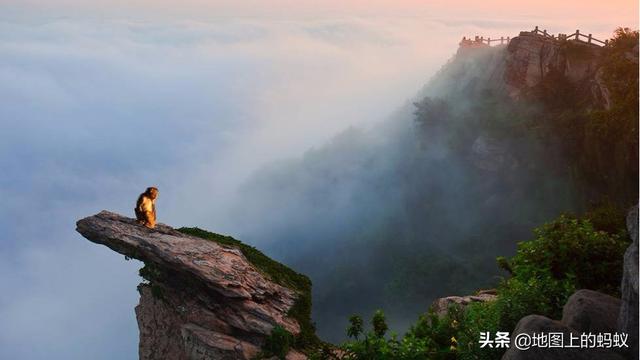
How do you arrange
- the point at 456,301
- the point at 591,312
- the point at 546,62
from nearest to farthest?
the point at 591,312 → the point at 456,301 → the point at 546,62

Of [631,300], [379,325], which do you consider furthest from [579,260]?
[379,325]

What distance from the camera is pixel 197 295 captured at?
21516 mm

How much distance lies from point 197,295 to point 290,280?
4.06 metres

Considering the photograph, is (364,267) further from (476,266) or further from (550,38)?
(550,38)

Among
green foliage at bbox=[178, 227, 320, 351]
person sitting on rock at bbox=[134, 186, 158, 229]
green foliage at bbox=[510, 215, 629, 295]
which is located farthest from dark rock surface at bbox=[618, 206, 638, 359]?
person sitting on rock at bbox=[134, 186, 158, 229]

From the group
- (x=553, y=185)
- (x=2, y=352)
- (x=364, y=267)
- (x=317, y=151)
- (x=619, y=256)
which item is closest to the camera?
(x=619, y=256)

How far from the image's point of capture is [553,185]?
45.6m

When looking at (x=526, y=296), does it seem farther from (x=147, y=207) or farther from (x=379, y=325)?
(x=147, y=207)

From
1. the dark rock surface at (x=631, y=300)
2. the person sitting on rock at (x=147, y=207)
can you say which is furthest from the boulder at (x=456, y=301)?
the person sitting on rock at (x=147, y=207)

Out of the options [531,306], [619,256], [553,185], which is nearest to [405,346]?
[531,306]

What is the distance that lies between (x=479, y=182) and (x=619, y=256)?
118ft

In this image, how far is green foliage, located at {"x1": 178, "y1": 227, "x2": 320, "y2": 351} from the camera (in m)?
22.1

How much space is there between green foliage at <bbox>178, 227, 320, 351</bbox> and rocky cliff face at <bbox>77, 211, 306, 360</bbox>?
1.12 feet

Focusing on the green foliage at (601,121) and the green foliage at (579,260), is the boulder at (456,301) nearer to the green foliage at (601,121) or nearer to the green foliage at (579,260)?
the green foliage at (579,260)
